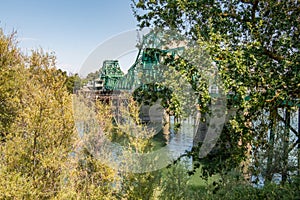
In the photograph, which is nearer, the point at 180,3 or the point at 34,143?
the point at 180,3

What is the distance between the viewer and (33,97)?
2.87 m

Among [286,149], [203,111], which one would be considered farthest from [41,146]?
[286,149]

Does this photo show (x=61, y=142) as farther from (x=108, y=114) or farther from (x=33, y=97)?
(x=108, y=114)

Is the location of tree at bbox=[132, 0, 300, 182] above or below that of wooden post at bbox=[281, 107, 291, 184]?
above

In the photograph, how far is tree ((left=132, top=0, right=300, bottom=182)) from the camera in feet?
7.10

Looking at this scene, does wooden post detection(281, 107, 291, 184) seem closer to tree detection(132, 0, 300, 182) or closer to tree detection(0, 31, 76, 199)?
tree detection(132, 0, 300, 182)

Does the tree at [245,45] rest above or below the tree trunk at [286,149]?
above

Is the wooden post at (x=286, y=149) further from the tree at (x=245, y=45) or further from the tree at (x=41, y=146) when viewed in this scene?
the tree at (x=41, y=146)

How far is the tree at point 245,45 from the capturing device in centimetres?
216

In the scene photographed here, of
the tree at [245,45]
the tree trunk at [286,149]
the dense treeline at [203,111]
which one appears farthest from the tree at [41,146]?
the tree trunk at [286,149]

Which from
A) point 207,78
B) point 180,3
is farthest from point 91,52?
point 207,78

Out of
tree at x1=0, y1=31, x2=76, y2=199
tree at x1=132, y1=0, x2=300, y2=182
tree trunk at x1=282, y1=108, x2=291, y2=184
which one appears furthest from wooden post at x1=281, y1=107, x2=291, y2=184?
tree at x1=0, y1=31, x2=76, y2=199

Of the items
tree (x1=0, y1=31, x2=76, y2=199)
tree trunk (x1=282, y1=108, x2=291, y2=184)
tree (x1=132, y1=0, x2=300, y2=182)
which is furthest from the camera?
tree trunk (x1=282, y1=108, x2=291, y2=184)

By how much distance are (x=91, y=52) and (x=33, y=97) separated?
1589 mm
